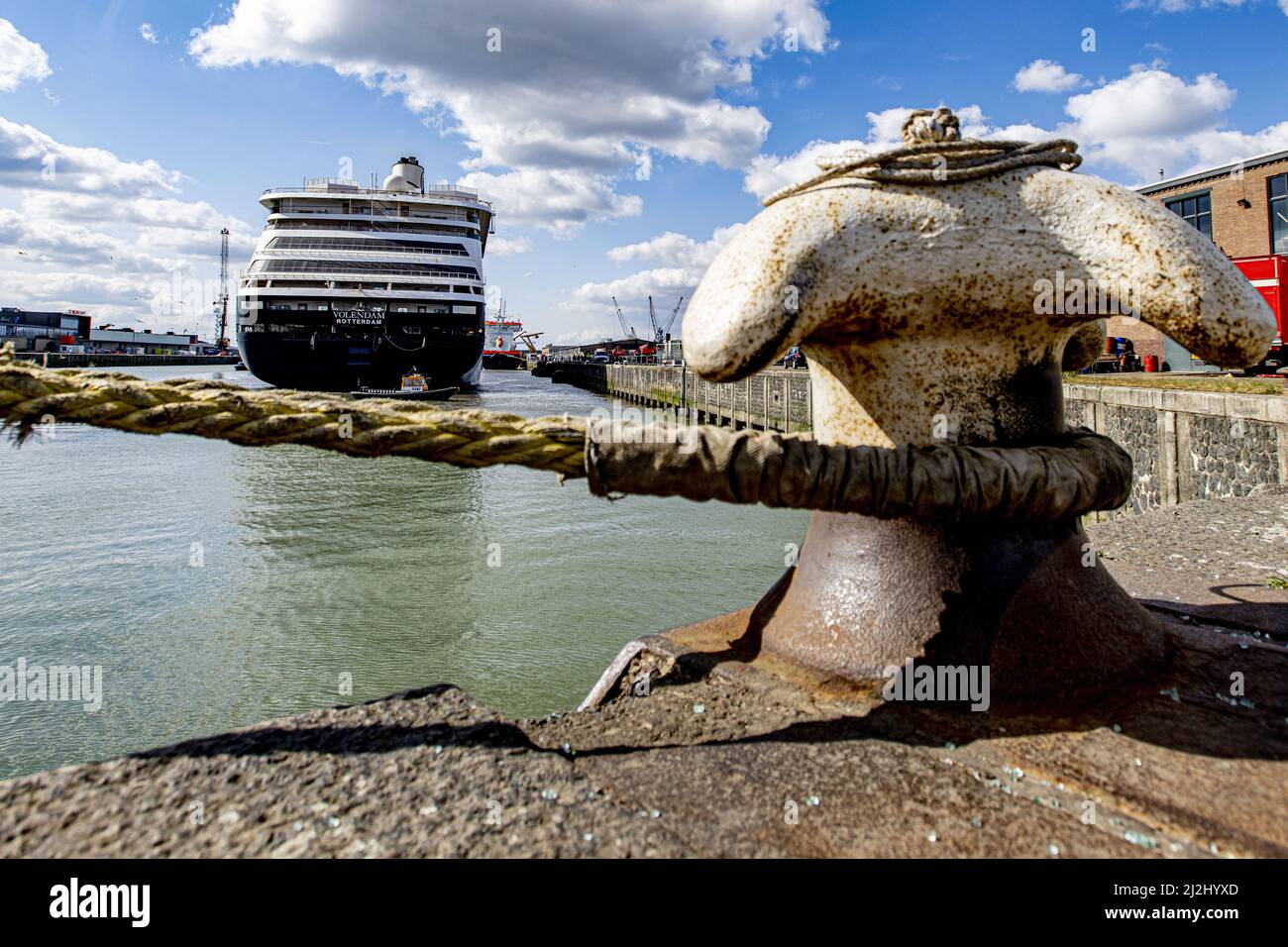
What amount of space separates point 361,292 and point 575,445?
123 feet

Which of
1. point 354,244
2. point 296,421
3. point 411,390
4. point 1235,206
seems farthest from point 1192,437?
point 354,244

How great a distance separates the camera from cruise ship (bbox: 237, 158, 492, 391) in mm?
35094

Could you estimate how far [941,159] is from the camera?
2.04 metres

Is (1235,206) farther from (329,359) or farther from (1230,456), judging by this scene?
(329,359)

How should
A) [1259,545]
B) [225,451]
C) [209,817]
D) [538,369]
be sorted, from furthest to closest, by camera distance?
[538,369] → [225,451] → [1259,545] → [209,817]

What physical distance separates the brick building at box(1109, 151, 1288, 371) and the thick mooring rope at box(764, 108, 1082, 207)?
29933 mm

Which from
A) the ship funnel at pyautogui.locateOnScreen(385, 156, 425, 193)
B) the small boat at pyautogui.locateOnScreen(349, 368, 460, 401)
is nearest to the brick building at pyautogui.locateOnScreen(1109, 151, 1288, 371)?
the small boat at pyautogui.locateOnScreen(349, 368, 460, 401)

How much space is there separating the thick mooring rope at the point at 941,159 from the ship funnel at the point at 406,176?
4749 cm
